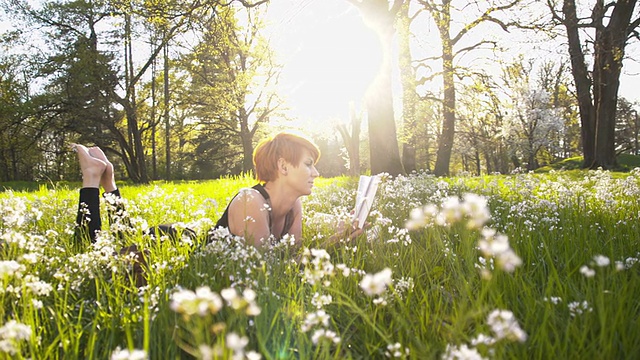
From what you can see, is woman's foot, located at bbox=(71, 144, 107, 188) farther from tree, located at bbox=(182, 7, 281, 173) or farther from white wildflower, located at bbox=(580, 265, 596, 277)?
tree, located at bbox=(182, 7, 281, 173)

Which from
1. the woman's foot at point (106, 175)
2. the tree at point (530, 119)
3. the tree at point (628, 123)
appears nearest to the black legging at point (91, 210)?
the woman's foot at point (106, 175)

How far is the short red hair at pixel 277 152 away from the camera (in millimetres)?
4316

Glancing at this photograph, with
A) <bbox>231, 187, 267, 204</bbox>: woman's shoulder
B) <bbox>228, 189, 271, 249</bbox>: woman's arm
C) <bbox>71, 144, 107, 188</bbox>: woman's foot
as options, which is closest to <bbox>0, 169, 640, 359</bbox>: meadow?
<bbox>228, 189, 271, 249</bbox>: woman's arm

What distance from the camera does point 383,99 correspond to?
13.0 metres

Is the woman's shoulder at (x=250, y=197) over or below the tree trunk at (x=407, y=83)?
below

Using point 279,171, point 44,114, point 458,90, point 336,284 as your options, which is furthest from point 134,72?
point 336,284

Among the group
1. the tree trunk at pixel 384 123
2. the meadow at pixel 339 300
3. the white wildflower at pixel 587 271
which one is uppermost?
the tree trunk at pixel 384 123

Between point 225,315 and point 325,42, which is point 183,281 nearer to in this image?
point 225,315

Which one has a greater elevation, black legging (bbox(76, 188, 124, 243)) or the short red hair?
the short red hair

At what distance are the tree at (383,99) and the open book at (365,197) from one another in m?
9.06

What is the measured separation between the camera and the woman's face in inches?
168

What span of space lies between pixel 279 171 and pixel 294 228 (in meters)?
0.67

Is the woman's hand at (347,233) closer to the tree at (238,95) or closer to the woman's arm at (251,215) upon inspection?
the woman's arm at (251,215)

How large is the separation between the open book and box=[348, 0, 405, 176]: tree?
9.06m
